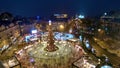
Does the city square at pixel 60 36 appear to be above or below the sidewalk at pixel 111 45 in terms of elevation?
above

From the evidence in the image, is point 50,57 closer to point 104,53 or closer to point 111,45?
point 104,53

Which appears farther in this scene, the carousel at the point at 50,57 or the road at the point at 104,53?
the road at the point at 104,53

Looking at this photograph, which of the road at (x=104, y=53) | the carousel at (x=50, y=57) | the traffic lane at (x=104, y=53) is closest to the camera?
the carousel at (x=50, y=57)

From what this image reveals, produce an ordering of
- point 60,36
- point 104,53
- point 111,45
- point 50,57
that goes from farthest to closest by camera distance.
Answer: point 60,36, point 111,45, point 104,53, point 50,57

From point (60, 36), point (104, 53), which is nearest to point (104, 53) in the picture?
point (104, 53)

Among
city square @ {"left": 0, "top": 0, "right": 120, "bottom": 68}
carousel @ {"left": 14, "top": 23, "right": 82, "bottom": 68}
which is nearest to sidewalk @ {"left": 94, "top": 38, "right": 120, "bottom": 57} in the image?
city square @ {"left": 0, "top": 0, "right": 120, "bottom": 68}

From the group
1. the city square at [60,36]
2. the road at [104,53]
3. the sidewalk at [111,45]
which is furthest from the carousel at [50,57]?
the sidewalk at [111,45]

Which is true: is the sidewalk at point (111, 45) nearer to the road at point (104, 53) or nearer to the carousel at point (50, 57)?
the road at point (104, 53)

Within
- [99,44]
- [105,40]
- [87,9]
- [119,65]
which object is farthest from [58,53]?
[87,9]

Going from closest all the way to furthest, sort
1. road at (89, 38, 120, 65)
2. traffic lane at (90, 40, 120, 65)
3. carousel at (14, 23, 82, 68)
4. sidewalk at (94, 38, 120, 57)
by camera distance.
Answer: carousel at (14, 23, 82, 68) < road at (89, 38, 120, 65) < traffic lane at (90, 40, 120, 65) < sidewalk at (94, 38, 120, 57)

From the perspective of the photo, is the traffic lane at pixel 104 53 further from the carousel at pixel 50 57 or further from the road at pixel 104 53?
the carousel at pixel 50 57

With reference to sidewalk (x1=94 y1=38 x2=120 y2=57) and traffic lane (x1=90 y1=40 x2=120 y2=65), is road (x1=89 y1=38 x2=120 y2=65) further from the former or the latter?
sidewalk (x1=94 y1=38 x2=120 y2=57)

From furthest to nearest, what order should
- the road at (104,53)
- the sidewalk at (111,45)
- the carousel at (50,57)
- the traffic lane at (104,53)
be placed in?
1. the sidewalk at (111,45)
2. the traffic lane at (104,53)
3. the road at (104,53)
4. the carousel at (50,57)

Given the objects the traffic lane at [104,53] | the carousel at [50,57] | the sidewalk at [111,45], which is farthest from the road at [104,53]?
the carousel at [50,57]
